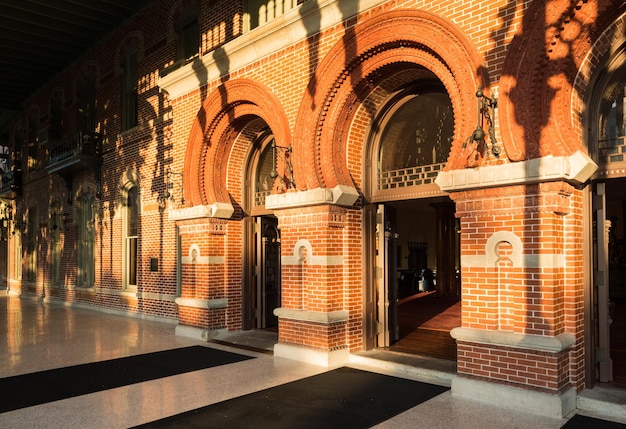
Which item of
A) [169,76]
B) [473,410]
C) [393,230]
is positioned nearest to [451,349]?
[393,230]

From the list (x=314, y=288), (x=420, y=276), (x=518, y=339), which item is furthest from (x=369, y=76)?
(x=420, y=276)

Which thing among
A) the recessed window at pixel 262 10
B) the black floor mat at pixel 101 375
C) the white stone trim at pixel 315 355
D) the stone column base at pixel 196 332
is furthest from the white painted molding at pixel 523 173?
the stone column base at pixel 196 332

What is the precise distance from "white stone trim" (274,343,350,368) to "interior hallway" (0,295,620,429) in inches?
5.2

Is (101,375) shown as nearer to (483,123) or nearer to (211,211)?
(211,211)

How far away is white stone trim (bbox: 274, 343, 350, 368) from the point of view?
736cm

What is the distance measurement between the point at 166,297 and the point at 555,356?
29.4ft

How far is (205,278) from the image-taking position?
987cm

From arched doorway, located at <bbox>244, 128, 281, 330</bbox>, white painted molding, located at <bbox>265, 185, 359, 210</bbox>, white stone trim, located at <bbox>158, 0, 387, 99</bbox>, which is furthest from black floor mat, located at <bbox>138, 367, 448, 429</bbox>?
white stone trim, located at <bbox>158, 0, 387, 99</bbox>

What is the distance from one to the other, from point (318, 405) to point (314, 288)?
230cm

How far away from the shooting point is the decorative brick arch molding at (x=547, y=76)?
526 centimetres

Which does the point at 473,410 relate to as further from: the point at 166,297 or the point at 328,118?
the point at 166,297

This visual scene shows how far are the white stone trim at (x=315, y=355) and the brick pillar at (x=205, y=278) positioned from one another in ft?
7.50

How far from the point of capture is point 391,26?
6844 millimetres

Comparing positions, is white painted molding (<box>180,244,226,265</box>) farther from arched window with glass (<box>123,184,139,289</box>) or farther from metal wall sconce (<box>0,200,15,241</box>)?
metal wall sconce (<box>0,200,15,241</box>)
